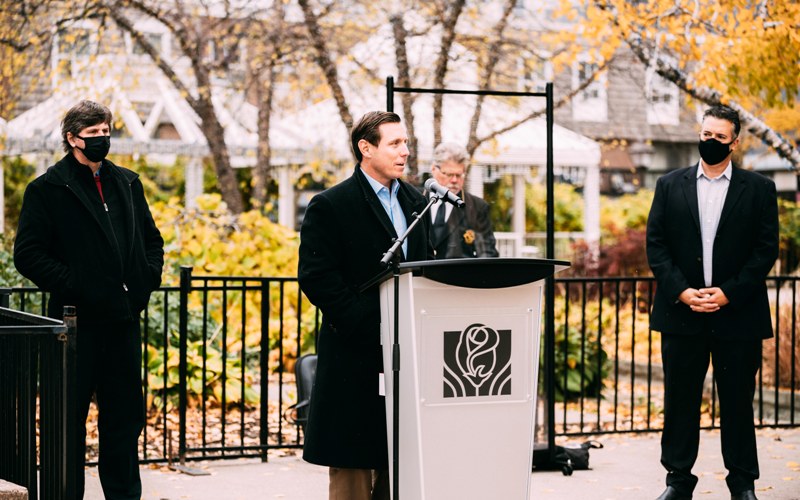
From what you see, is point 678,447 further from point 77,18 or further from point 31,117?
point 31,117

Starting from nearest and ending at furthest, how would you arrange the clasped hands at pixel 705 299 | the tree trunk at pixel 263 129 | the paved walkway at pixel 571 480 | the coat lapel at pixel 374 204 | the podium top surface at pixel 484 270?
the podium top surface at pixel 484 270 → the coat lapel at pixel 374 204 → the clasped hands at pixel 705 299 → the paved walkway at pixel 571 480 → the tree trunk at pixel 263 129

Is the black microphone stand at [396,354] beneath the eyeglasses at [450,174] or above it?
beneath

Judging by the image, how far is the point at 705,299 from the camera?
19.5 feet

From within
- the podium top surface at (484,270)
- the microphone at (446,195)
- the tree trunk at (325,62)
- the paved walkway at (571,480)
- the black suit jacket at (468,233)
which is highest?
the tree trunk at (325,62)

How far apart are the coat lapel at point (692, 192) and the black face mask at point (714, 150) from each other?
0.14m

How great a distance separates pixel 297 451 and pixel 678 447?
2991 mm

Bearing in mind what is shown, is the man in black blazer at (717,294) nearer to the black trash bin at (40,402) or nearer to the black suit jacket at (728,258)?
the black suit jacket at (728,258)

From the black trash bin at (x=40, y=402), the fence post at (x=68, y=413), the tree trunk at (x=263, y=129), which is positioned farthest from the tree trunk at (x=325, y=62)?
the fence post at (x=68, y=413)

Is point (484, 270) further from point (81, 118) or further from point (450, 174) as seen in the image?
point (450, 174)

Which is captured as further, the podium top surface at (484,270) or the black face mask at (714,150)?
the black face mask at (714,150)

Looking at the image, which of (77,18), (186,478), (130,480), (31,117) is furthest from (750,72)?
(31,117)

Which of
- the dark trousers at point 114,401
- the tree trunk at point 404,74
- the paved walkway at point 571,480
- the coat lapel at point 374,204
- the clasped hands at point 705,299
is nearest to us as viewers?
the coat lapel at point 374,204

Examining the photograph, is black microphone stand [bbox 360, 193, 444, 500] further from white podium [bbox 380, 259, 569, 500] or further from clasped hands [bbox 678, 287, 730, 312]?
clasped hands [bbox 678, 287, 730, 312]

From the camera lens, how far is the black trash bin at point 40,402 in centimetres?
434
